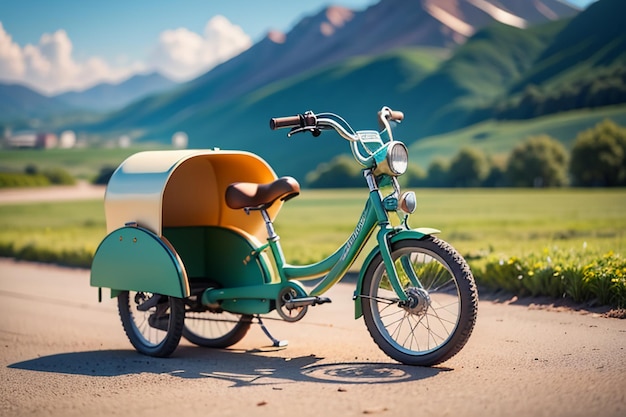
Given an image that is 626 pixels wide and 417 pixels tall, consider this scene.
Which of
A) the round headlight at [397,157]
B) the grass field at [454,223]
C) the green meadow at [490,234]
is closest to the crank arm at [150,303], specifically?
the round headlight at [397,157]

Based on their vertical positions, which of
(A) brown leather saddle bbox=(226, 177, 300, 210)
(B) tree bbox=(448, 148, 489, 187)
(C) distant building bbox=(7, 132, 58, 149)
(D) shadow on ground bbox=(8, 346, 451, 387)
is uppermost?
(B) tree bbox=(448, 148, 489, 187)

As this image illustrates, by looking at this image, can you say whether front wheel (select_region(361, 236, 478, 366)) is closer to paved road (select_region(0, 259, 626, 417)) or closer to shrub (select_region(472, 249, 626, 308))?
paved road (select_region(0, 259, 626, 417))

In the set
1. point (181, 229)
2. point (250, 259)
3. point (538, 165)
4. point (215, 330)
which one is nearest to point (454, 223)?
point (215, 330)

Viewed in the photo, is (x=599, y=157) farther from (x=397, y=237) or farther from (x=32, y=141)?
(x=397, y=237)

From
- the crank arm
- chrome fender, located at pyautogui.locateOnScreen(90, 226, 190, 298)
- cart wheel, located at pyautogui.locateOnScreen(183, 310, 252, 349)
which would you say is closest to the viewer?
chrome fender, located at pyautogui.locateOnScreen(90, 226, 190, 298)

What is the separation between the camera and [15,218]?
942 inches

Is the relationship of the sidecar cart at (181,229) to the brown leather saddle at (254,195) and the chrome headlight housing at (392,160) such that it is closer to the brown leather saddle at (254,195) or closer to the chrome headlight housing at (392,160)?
the brown leather saddle at (254,195)

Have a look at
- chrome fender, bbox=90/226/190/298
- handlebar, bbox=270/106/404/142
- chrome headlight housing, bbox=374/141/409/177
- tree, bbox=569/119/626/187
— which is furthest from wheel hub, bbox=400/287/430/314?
tree, bbox=569/119/626/187

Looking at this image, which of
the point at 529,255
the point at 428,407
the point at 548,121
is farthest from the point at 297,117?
the point at 548,121

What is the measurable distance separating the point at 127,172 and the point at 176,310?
1.20 m

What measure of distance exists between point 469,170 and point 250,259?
160ft

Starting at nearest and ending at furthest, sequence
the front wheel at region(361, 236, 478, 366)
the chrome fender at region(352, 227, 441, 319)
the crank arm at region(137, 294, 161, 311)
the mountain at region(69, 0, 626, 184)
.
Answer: the front wheel at region(361, 236, 478, 366), the chrome fender at region(352, 227, 441, 319), the crank arm at region(137, 294, 161, 311), the mountain at region(69, 0, 626, 184)

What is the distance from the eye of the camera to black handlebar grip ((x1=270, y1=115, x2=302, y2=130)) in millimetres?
5785

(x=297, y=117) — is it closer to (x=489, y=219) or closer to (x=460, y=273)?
(x=460, y=273)
